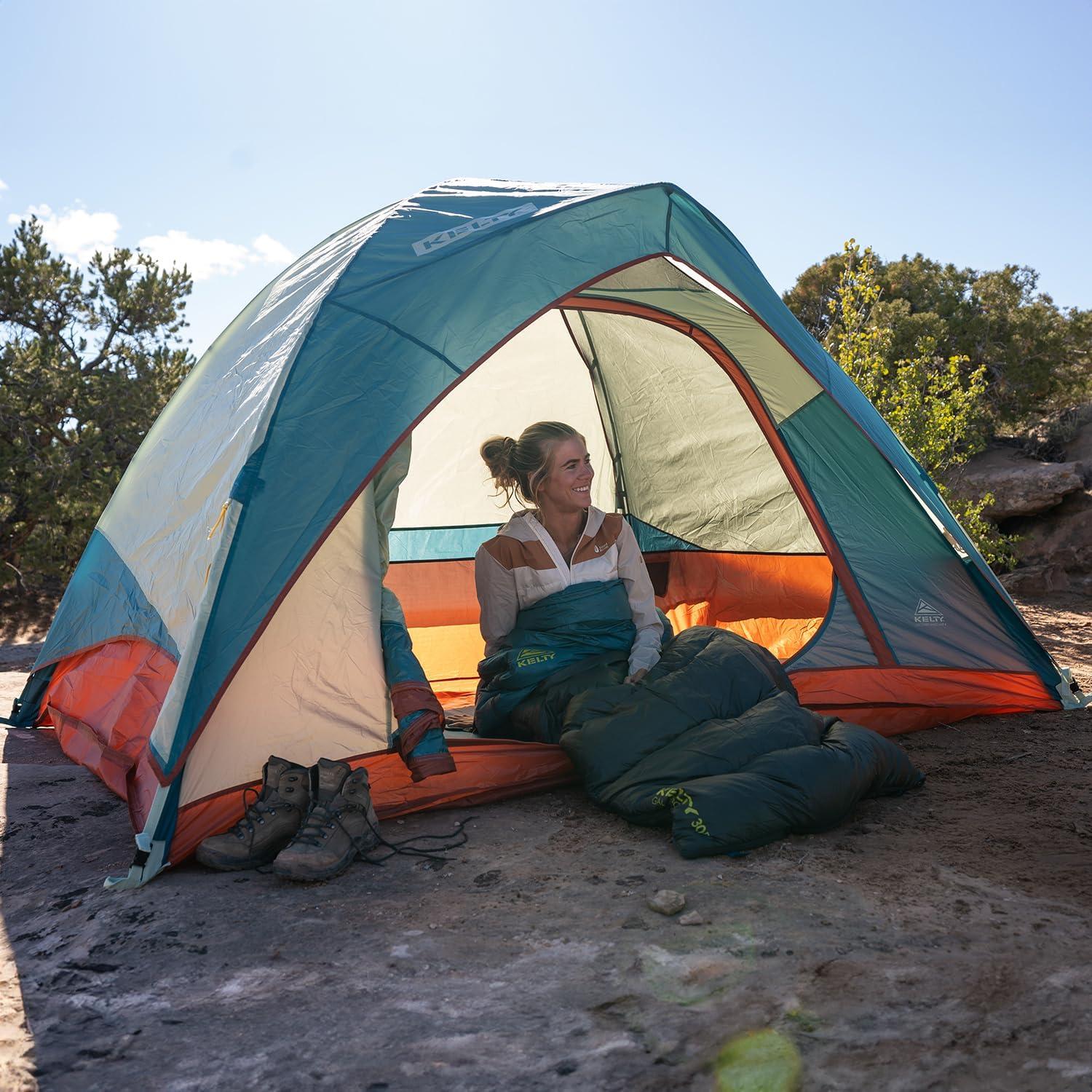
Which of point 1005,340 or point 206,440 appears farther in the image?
point 1005,340

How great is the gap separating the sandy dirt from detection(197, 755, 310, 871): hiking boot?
0.06 meters

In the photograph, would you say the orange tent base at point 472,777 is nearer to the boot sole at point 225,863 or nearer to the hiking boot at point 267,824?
the hiking boot at point 267,824

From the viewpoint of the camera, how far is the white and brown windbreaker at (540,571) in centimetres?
337

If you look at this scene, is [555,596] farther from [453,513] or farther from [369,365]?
[453,513]

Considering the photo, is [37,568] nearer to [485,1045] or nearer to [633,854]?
[633,854]

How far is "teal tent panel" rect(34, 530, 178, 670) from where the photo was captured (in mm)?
3256

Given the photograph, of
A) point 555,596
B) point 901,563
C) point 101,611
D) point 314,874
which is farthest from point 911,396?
point 314,874

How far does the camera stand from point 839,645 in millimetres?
3648

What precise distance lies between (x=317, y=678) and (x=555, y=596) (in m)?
0.90

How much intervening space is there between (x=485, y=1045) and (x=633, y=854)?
3.09ft

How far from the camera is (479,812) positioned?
9.62 ft

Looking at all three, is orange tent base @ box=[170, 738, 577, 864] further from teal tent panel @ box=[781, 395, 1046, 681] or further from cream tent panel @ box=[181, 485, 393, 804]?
teal tent panel @ box=[781, 395, 1046, 681]

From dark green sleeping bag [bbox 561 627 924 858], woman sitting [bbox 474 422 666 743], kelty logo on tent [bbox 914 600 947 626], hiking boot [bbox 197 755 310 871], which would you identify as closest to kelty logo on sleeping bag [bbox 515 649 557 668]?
woman sitting [bbox 474 422 666 743]

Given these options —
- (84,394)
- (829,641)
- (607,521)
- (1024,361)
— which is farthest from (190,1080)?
(1024,361)
